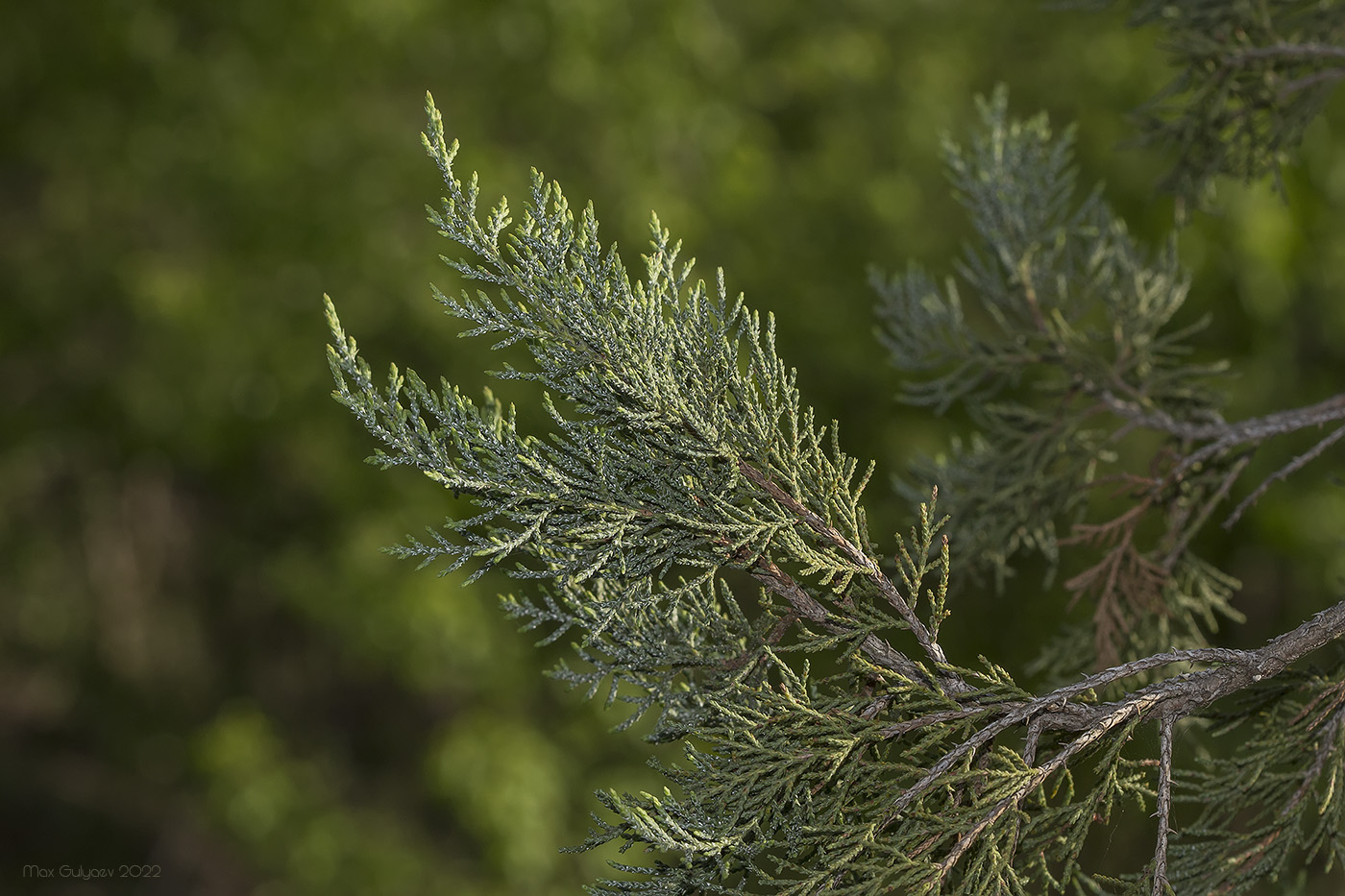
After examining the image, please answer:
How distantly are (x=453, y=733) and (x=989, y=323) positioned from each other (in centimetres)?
407

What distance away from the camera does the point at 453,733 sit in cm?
559

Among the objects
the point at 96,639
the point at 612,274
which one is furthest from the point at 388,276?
the point at 96,639

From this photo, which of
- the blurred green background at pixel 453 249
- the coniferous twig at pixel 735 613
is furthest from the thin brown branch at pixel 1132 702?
the blurred green background at pixel 453 249

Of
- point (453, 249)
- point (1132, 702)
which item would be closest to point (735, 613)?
point (1132, 702)

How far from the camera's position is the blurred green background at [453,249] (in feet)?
17.7

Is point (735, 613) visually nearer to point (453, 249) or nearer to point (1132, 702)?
point (1132, 702)

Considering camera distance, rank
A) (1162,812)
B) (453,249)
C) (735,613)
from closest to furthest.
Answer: (1162,812) → (735,613) → (453,249)

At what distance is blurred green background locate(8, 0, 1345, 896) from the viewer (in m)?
5.41

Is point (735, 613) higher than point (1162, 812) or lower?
higher

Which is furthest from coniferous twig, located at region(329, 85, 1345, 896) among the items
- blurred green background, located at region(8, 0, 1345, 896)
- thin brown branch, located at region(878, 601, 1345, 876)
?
blurred green background, located at region(8, 0, 1345, 896)

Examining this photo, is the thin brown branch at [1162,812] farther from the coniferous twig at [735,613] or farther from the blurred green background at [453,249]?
the blurred green background at [453,249]

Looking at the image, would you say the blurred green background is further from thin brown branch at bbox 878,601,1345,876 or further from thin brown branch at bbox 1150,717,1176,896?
thin brown branch at bbox 1150,717,1176,896

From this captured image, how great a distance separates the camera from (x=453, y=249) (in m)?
5.05

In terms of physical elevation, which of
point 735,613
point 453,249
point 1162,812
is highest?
point 453,249
